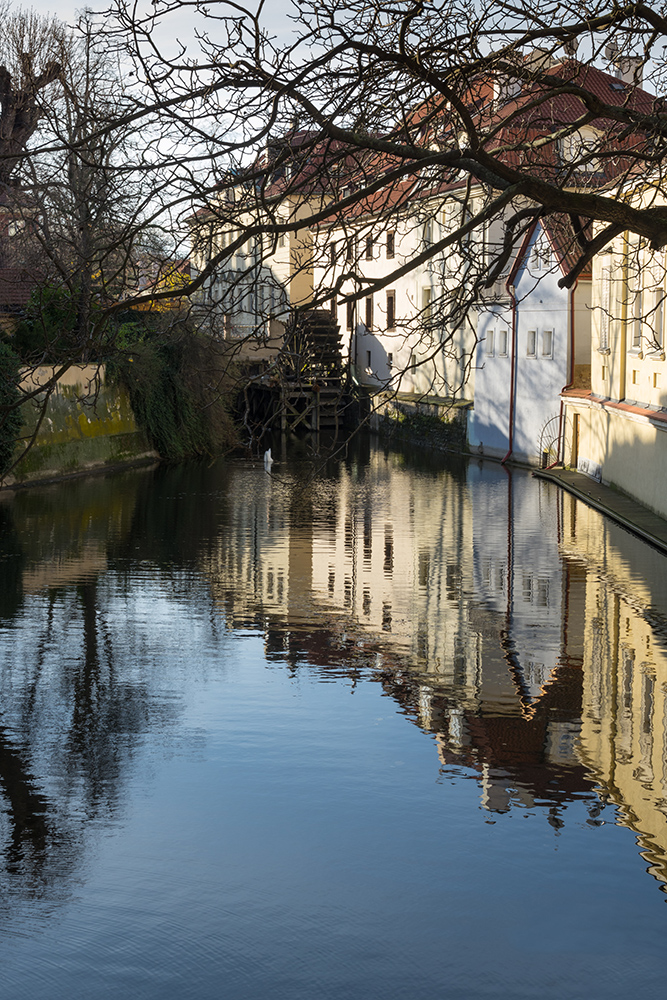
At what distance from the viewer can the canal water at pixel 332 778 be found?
17.6ft

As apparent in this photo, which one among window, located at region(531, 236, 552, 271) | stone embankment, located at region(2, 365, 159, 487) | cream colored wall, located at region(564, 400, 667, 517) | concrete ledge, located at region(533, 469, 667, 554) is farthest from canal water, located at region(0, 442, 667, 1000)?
stone embankment, located at region(2, 365, 159, 487)

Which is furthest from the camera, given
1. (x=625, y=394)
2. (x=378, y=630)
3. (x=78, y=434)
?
(x=78, y=434)

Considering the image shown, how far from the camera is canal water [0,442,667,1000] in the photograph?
17.6ft

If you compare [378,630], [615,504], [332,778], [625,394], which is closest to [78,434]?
[625,394]

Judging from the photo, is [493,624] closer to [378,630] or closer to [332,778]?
[378,630]

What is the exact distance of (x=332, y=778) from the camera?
7762 mm

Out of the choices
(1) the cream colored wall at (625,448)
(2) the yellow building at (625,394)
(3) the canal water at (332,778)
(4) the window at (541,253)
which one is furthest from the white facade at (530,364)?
(3) the canal water at (332,778)

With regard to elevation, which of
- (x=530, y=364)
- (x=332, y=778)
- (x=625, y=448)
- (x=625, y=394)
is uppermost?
(x=530, y=364)

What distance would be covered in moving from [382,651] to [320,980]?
6.52 m

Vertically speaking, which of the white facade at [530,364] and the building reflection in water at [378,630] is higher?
the white facade at [530,364]

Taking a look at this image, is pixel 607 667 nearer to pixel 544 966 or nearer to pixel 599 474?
pixel 544 966

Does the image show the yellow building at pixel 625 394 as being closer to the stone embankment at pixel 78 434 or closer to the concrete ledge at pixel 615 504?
the concrete ledge at pixel 615 504

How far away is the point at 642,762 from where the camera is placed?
27.0 feet

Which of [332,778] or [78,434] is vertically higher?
[78,434]
